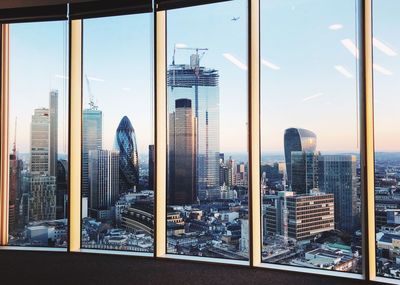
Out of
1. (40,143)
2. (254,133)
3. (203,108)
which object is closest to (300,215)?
(254,133)

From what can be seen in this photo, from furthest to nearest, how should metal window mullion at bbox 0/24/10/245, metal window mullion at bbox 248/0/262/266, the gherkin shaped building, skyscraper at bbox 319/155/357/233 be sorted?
metal window mullion at bbox 0/24/10/245, the gherkin shaped building, metal window mullion at bbox 248/0/262/266, skyscraper at bbox 319/155/357/233

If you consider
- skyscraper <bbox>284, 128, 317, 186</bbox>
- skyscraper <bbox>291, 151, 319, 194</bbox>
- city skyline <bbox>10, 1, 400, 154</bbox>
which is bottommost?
skyscraper <bbox>291, 151, 319, 194</bbox>

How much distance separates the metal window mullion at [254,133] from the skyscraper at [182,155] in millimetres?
731

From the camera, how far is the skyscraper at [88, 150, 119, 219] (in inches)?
168

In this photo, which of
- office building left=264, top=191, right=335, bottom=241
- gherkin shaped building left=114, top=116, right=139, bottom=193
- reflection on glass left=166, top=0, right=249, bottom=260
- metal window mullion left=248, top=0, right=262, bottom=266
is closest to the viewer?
office building left=264, top=191, right=335, bottom=241

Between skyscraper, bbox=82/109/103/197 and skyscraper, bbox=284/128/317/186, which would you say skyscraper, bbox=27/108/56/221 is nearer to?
skyscraper, bbox=82/109/103/197

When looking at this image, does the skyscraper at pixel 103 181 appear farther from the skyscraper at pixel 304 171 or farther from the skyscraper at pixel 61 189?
the skyscraper at pixel 304 171

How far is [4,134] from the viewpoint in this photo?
4.46m

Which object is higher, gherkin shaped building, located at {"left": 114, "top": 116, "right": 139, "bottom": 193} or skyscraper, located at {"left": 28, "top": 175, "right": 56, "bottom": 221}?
gherkin shaped building, located at {"left": 114, "top": 116, "right": 139, "bottom": 193}

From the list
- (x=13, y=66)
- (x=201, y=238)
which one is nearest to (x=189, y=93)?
(x=201, y=238)

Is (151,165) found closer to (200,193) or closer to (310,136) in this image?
(200,193)

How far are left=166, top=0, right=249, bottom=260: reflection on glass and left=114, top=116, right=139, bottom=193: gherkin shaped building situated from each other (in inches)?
17.8

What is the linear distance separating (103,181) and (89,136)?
1.96 feet

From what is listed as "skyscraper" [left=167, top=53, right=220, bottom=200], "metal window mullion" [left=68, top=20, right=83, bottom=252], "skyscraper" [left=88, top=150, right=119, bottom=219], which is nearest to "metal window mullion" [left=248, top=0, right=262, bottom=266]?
"skyscraper" [left=167, top=53, right=220, bottom=200]
